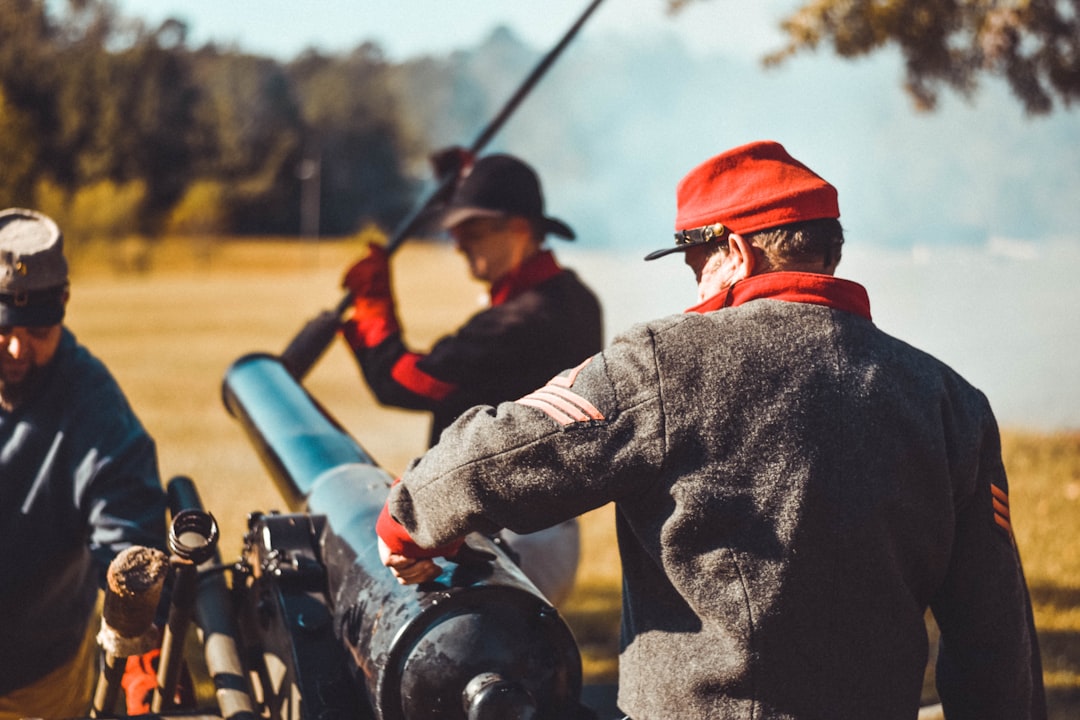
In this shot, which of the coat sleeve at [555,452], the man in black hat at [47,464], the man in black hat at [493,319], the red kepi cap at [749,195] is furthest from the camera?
the man in black hat at [493,319]

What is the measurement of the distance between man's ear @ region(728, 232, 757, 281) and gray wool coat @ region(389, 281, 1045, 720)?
0.09 m

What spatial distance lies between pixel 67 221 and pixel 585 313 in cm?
4532

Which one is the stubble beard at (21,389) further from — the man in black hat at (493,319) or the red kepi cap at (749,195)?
the red kepi cap at (749,195)

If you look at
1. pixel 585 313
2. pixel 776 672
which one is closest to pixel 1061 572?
pixel 585 313

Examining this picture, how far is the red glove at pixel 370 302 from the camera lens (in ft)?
12.0

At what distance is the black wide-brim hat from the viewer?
11.6ft

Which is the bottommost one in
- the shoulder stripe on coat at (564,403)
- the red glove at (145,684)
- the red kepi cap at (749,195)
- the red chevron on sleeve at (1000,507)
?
the red glove at (145,684)

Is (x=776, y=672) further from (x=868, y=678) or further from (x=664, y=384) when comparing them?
(x=664, y=384)

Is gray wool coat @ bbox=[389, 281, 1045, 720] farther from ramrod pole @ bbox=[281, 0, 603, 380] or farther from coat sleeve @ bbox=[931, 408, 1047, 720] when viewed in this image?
ramrod pole @ bbox=[281, 0, 603, 380]

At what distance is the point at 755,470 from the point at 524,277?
1.97 m

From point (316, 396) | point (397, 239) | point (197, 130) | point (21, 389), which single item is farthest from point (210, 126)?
point (21, 389)

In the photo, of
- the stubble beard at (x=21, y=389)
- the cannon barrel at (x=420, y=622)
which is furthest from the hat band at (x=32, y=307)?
the cannon barrel at (x=420, y=622)

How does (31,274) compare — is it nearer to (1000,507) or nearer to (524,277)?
(524,277)

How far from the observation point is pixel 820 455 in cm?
170
